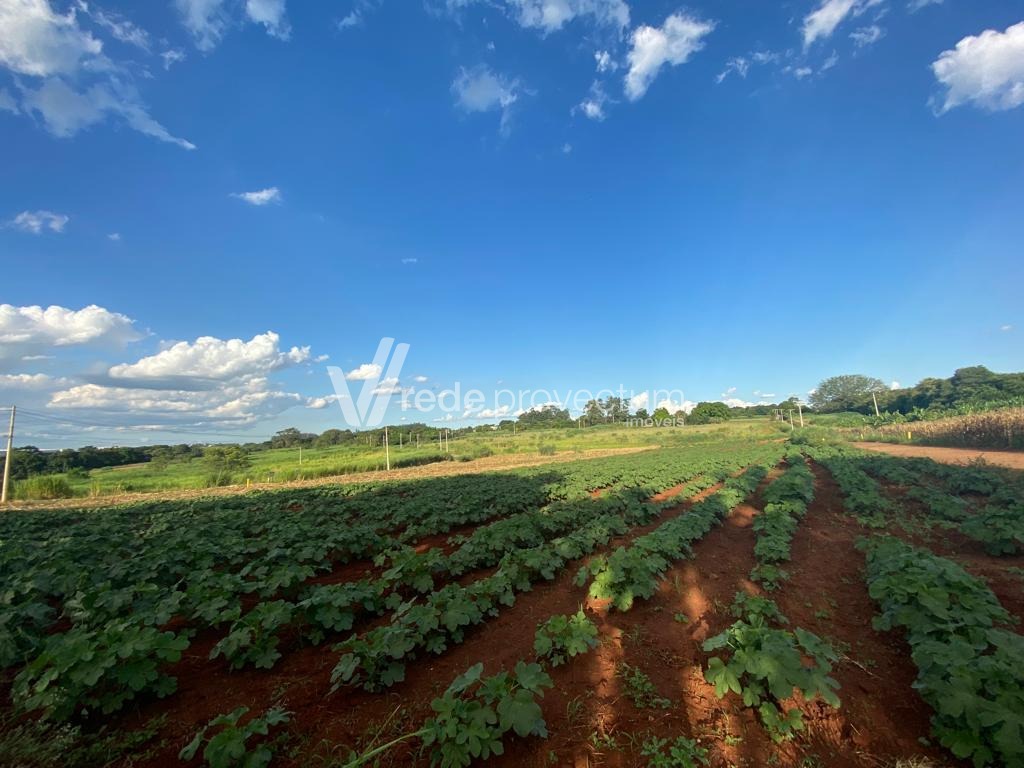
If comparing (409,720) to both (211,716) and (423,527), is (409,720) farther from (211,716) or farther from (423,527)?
(423,527)

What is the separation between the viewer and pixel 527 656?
4.95 meters

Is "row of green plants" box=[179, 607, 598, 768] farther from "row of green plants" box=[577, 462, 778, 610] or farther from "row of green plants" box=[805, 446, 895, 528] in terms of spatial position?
"row of green plants" box=[805, 446, 895, 528]

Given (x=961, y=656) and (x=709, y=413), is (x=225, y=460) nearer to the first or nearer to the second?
(x=961, y=656)

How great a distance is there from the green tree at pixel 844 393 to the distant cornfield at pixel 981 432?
7240 cm

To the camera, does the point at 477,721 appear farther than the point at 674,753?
No

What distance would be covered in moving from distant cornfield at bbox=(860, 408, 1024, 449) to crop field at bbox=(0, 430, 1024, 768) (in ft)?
107

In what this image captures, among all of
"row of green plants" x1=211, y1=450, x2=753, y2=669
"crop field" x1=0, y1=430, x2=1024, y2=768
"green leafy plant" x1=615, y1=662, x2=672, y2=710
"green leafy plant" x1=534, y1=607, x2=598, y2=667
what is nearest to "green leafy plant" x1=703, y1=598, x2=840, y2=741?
"crop field" x1=0, y1=430, x2=1024, y2=768

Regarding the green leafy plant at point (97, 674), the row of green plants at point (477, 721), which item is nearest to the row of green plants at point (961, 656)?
the row of green plants at point (477, 721)

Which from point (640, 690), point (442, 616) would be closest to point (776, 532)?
point (640, 690)

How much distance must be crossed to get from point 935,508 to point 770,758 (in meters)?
12.1

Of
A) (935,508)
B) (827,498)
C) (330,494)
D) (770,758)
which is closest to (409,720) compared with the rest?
(770,758)

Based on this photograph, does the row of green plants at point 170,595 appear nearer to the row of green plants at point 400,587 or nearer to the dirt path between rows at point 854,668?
the row of green plants at point 400,587

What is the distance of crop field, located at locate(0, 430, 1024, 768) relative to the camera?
3.36 metres

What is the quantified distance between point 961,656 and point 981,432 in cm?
4335
